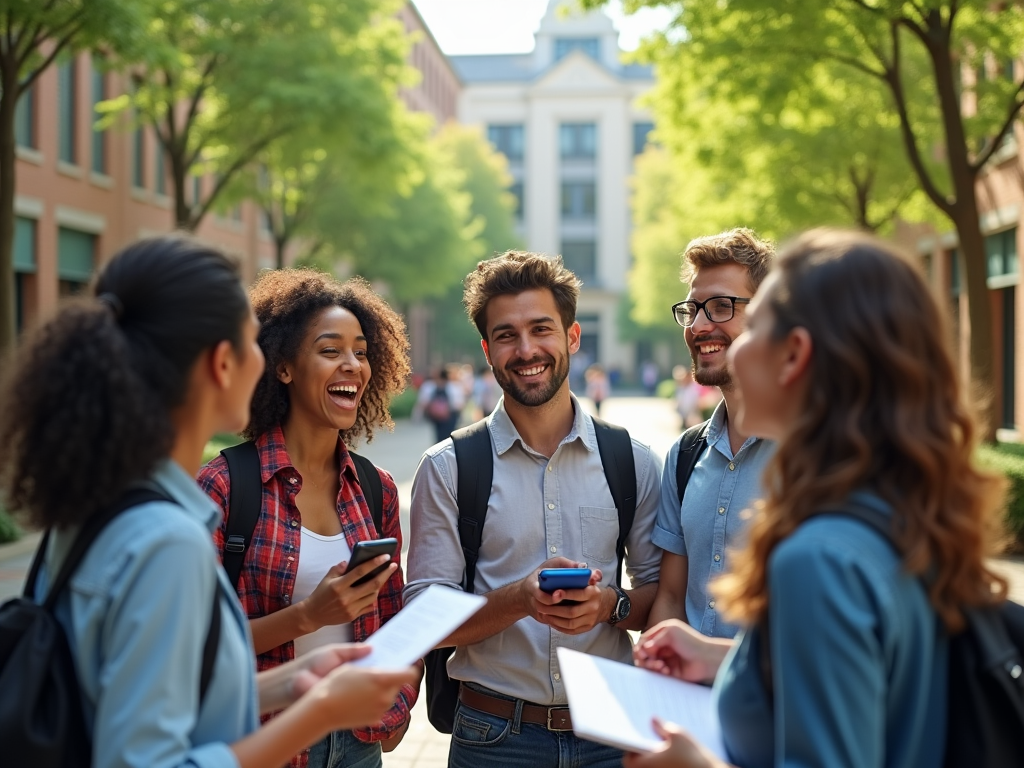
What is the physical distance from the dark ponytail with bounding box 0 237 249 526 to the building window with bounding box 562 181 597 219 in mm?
81505

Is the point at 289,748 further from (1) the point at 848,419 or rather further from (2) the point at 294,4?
(2) the point at 294,4

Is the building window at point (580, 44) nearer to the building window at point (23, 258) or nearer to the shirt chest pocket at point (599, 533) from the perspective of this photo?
the building window at point (23, 258)

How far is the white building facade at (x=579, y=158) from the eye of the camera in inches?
3206

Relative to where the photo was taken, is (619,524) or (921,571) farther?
(619,524)

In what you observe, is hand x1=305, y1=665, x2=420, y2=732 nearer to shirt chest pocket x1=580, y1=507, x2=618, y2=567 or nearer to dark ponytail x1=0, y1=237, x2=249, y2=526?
dark ponytail x1=0, y1=237, x2=249, y2=526

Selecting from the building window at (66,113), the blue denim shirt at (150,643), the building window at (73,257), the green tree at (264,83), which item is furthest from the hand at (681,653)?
the building window at (66,113)

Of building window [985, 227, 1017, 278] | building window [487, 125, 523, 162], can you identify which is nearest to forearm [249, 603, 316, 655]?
building window [985, 227, 1017, 278]

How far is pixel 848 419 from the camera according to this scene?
5.67 feet

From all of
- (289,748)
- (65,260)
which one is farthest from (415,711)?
(65,260)

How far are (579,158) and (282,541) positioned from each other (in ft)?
266

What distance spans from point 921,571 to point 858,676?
19cm

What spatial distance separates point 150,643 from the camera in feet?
5.81

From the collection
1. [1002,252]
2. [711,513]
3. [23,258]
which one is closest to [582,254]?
[1002,252]

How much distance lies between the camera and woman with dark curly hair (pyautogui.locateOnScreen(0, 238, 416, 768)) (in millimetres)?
1781
